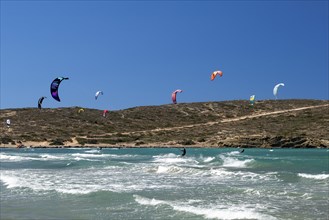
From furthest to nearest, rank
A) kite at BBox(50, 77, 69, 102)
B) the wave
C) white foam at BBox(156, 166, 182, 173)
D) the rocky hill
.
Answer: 1. the rocky hill
2. kite at BBox(50, 77, 69, 102)
3. white foam at BBox(156, 166, 182, 173)
4. the wave

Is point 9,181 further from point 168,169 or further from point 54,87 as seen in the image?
point 54,87

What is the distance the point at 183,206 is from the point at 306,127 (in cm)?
6839

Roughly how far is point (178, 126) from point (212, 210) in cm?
8412

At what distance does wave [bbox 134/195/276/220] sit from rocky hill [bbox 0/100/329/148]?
183 ft

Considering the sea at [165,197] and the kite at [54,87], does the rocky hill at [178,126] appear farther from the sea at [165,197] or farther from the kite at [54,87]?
the sea at [165,197]

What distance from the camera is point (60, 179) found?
25500mm

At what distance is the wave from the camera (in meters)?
13.7

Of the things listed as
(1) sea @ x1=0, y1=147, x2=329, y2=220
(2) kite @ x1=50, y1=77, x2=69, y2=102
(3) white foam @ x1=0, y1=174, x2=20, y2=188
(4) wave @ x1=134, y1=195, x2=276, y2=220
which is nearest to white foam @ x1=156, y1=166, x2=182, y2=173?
(1) sea @ x1=0, y1=147, x2=329, y2=220

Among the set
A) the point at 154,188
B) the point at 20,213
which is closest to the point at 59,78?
the point at 154,188

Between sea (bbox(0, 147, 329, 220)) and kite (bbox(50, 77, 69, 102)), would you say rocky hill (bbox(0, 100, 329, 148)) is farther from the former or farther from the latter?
sea (bbox(0, 147, 329, 220))

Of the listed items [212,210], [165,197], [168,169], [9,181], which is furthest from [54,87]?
[212,210]

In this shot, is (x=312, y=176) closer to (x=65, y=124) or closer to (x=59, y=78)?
(x=59, y=78)

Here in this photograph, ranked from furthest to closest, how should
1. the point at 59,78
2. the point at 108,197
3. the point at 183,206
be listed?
1. the point at 59,78
2. the point at 108,197
3. the point at 183,206

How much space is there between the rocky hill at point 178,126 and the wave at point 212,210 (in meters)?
55.9
